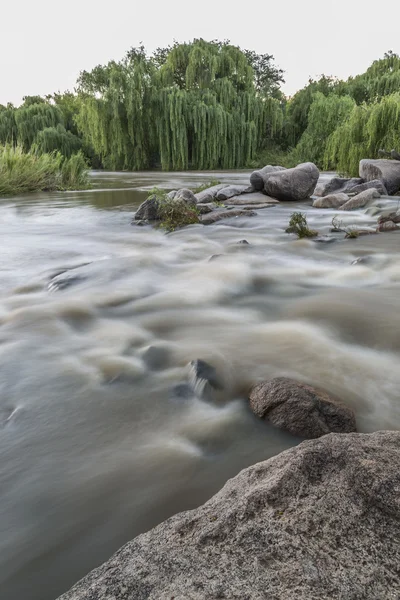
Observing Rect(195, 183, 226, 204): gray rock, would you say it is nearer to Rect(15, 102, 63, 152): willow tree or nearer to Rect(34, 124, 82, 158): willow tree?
Rect(34, 124, 82, 158): willow tree

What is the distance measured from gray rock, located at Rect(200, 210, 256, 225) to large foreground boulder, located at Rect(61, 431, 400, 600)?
24.6ft

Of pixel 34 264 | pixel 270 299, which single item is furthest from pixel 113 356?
pixel 34 264

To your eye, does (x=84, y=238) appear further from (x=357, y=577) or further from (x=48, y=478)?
(x=357, y=577)

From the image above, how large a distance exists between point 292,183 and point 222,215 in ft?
10.2

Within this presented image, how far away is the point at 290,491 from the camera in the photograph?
121 cm

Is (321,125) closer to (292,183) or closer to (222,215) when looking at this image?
(292,183)

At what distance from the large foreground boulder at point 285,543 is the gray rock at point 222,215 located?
24.6 feet

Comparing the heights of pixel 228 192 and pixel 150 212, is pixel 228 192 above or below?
above

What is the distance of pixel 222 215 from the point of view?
903 cm

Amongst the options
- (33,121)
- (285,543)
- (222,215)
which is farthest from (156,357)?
(33,121)

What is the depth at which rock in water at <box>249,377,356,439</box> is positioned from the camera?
204 cm

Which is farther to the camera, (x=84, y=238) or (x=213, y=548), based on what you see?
(x=84, y=238)

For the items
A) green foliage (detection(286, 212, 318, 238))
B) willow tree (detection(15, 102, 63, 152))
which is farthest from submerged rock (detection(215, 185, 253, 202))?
willow tree (detection(15, 102, 63, 152))

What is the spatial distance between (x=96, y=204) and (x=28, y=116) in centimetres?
1894
